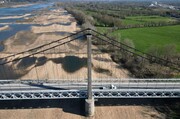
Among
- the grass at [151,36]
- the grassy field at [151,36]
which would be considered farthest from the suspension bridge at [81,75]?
the grass at [151,36]

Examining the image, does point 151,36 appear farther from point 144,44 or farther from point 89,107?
point 89,107

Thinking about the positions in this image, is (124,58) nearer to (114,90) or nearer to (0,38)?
(114,90)

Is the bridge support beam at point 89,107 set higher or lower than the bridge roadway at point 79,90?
lower

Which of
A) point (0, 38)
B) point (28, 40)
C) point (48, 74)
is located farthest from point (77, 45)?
point (0, 38)

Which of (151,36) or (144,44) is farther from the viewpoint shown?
(151,36)

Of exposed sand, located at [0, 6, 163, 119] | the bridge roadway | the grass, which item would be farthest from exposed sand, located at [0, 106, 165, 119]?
the grass

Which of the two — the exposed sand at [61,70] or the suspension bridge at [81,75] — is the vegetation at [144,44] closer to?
the suspension bridge at [81,75]

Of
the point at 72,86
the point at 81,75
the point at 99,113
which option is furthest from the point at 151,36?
the point at 99,113
